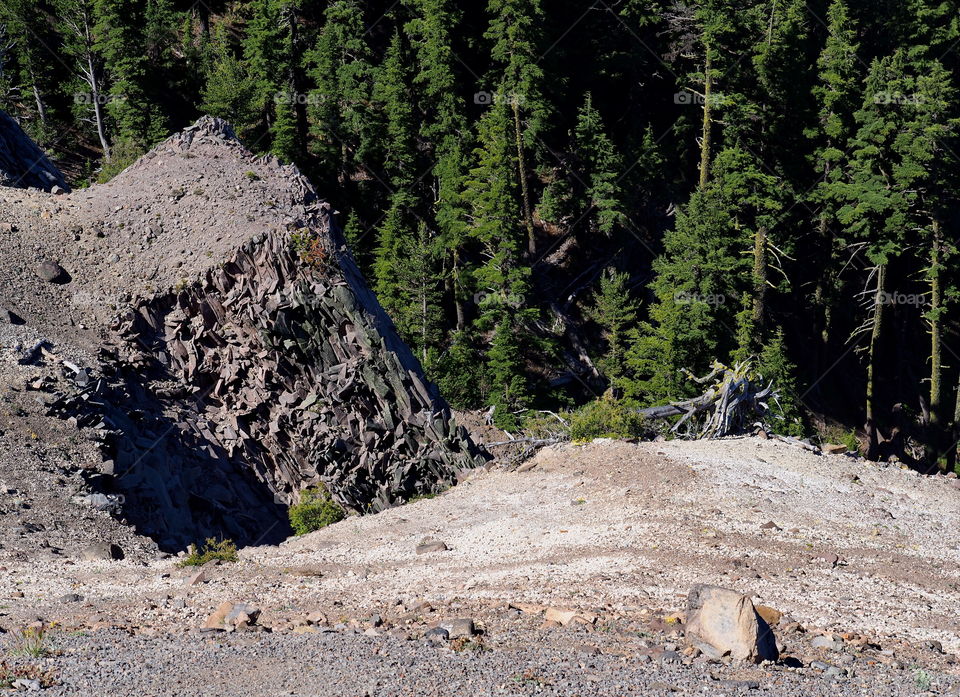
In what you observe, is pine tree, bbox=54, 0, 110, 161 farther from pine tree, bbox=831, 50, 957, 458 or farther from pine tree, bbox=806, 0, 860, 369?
pine tree, bbox=831, 50, 957, 458

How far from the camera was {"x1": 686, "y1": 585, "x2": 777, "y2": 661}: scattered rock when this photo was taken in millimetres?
11062

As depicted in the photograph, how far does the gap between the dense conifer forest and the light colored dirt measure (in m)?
16.1

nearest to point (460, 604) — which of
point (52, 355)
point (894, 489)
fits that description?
point (894, 489)

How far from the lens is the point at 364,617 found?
503 inches

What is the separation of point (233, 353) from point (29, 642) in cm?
1433

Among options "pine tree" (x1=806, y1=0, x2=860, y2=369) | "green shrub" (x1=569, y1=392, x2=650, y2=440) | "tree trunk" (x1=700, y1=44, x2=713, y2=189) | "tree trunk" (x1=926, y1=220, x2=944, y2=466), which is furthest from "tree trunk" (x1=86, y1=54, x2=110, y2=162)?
"tree trunk" (x1=926, y1=220, x2=944, y2=466)

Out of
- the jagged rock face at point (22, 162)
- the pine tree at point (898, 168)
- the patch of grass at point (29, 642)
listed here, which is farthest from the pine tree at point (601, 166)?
the patch of grass at point (29, 642)

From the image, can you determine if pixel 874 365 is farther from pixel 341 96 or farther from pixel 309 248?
pixel 309 248

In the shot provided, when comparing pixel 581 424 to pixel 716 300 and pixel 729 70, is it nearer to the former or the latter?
pixel 716 300

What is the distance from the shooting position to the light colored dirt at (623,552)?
44.6 ft

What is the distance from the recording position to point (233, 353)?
25.5 meters

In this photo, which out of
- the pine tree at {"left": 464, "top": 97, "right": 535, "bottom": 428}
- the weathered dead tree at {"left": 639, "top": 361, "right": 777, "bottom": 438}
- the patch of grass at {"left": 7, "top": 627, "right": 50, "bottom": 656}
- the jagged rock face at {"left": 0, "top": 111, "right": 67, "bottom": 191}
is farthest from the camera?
the pine tree at {"left": 464, "top": 97, "right": 535, "bottom": 428}

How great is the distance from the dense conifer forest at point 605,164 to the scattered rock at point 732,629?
Answer: 80.3ft

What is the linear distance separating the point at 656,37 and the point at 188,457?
3468 cm
